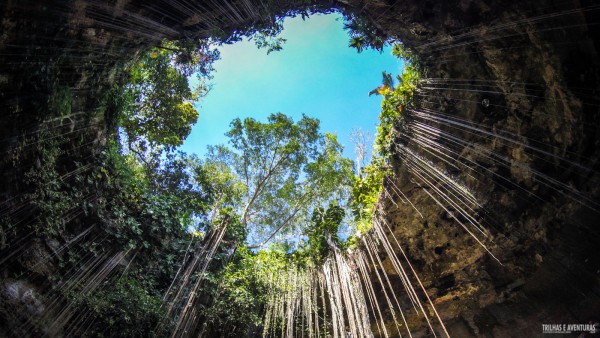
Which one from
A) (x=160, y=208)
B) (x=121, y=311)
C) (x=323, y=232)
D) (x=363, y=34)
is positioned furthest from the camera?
(x=323, y=232)

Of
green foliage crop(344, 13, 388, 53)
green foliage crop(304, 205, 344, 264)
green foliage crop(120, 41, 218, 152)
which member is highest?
A: green foliage crop(120, 41, 218, 152)

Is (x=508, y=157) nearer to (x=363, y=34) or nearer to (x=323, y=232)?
(x=363, y=34)

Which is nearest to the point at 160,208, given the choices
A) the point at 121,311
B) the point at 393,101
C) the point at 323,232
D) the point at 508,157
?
the point at 121,311

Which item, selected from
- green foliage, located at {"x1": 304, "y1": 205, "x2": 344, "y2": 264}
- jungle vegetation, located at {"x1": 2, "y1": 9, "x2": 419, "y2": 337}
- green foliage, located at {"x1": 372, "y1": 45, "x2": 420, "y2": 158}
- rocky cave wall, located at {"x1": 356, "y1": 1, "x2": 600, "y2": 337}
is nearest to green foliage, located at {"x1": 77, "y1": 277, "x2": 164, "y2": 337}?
jungle vegetation, located at {"x1": 2, "y1": 9, "x2": 419, "y2": 337}

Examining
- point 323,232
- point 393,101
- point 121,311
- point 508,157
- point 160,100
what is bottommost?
point 121,311

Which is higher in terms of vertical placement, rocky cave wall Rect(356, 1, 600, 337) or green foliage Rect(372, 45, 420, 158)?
green foliage Rect(372, 45, 420, 158)

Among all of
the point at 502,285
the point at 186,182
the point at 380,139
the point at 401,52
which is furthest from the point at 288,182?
the point at 502,285

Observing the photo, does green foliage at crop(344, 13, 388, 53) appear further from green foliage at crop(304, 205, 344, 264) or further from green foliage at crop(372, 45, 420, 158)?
green foliage at crop(304, 205, 344, 264)

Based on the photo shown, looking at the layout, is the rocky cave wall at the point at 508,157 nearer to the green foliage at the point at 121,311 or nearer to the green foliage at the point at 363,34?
the green foliage at the point at 363,34

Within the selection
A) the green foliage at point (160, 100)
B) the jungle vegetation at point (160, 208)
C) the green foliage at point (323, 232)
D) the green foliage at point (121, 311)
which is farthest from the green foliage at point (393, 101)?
the green foliage at point (121, 311)

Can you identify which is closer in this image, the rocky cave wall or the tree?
the rocky cave wall

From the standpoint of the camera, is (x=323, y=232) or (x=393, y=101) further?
(x=323, y=232)

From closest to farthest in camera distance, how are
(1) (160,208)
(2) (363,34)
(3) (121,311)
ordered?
(3) (121,311)
(2) (363,34)
(1) (160,208)

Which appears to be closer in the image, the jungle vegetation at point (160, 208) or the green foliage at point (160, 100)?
the jungle vegetation at point (160, 208)
